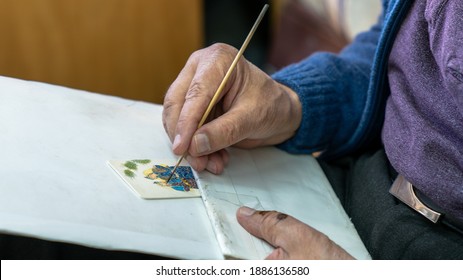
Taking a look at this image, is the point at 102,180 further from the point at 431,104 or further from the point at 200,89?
the point at 431,104

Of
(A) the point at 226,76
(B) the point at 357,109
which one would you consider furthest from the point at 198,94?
(B) the point at 357,109

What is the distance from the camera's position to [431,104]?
29.2 inches

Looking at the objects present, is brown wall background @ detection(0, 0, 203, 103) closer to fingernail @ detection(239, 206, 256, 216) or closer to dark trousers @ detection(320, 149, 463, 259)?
dark trousers @ detection(320, 149, 463, 259)

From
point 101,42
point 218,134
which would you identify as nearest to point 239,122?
point 218,134

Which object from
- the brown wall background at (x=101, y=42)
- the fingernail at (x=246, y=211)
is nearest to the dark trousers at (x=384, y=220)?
the fingernail at (x=246, y=211)

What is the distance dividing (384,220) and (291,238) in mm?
155

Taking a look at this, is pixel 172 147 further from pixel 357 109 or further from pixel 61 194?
pixel 357 109

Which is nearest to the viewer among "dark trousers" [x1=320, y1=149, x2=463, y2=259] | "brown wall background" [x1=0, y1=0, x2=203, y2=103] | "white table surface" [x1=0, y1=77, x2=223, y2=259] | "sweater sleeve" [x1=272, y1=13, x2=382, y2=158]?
"white table surface" [x1=0, y1=77, x2=223, y2=259]

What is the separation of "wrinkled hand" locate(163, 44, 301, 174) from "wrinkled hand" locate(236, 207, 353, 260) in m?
0.12

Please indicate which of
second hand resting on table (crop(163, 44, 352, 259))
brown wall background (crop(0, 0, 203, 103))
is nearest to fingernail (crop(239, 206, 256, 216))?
second hand resting on table (crop(163, 44, 352, 259))

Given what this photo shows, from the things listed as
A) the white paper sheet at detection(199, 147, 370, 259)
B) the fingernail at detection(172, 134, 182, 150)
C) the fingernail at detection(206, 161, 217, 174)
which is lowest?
the white paper sheet at detection(199, 147, 370, 259)

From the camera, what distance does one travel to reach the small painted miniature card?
2.36 ft

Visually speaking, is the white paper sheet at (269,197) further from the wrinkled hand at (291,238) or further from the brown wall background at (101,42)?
the brown wall background at (101,42)
